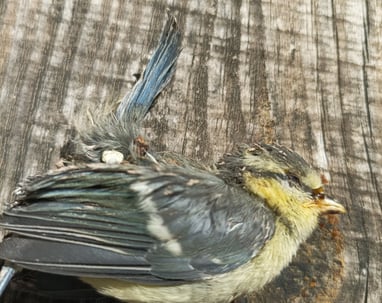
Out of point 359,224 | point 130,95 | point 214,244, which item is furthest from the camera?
point 130,95

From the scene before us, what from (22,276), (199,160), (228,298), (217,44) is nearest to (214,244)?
(228,298)

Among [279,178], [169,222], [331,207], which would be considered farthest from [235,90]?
[169,222]

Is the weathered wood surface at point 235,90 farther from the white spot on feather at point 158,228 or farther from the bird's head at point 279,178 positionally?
the white spot on feather at point 158,228

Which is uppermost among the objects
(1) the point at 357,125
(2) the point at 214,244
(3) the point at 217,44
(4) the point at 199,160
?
(3) the point at 217,44

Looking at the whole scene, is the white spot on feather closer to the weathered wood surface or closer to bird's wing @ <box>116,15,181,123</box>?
the weathered wood surface

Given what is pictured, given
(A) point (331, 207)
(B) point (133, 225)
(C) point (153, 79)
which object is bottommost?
(B) point (133, 225)

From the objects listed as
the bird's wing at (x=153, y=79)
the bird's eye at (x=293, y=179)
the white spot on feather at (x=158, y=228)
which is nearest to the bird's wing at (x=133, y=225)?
the white spot on feather at (x=158, y=228)

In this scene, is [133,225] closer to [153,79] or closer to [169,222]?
[169,222]

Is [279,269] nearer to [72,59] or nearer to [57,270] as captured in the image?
[57,270]
